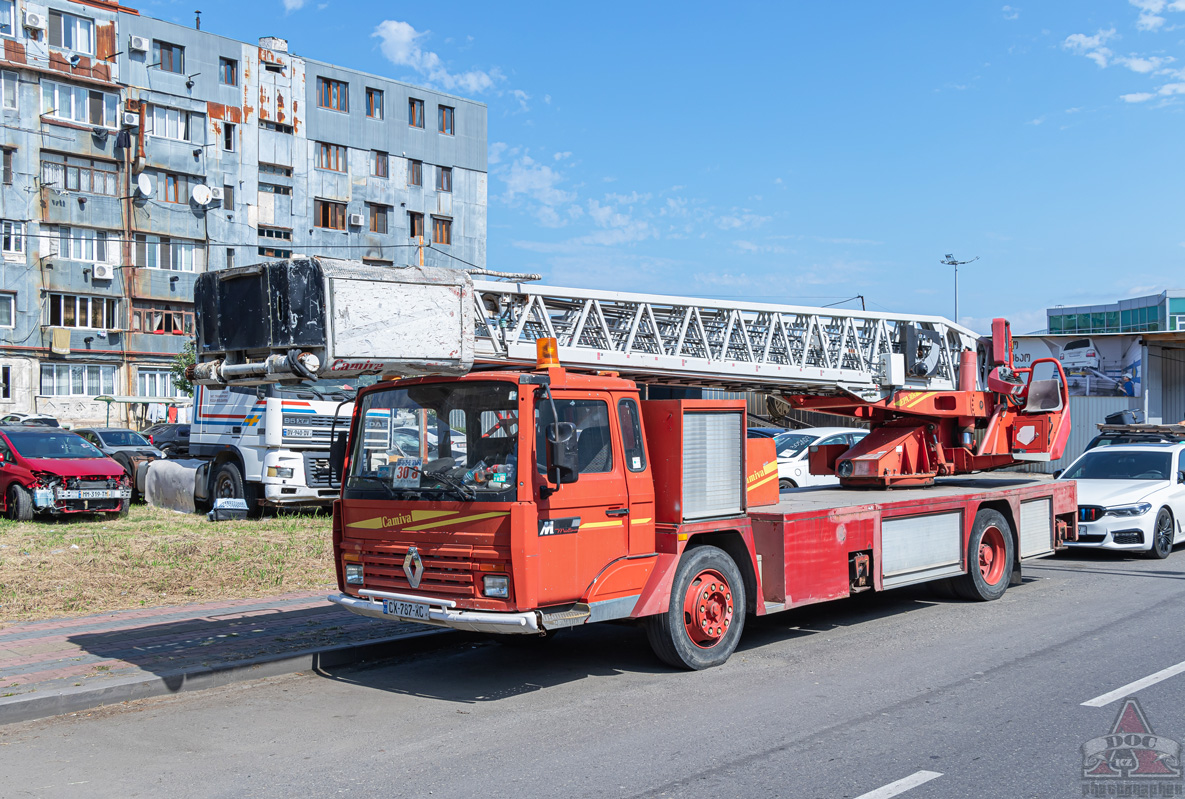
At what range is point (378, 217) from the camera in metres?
52.8

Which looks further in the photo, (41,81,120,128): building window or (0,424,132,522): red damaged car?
(41,81,120,128): building window

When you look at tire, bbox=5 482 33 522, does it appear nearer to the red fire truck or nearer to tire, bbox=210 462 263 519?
tire, bbox=210 462 263 519

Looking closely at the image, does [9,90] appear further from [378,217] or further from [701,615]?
[701,615]

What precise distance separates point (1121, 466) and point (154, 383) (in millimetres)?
42346

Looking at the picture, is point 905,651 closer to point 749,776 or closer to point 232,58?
point 749,776

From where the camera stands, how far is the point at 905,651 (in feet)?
28.0

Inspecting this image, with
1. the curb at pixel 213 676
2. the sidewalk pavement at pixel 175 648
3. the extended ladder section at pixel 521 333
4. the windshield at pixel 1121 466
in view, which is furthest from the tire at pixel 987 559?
the sidewalk pavement at pixel 175 648

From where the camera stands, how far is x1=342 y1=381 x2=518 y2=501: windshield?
6980mm

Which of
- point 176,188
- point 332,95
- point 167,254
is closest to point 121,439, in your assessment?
point 167,254

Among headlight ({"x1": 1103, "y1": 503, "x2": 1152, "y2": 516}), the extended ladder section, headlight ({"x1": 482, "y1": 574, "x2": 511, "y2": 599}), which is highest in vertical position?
the extended ladder section

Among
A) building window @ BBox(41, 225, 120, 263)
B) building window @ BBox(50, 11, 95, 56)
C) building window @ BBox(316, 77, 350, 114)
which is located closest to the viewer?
building window @ BBox(50, 11, 95, 56)

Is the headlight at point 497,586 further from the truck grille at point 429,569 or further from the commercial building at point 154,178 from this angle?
the commercial building at point 154,178

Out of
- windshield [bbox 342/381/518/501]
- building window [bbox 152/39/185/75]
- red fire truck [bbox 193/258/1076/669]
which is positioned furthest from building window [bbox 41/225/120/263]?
windshield [bbox 342/381/518/501]

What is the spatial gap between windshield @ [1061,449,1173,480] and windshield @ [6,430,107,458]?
16.4m
